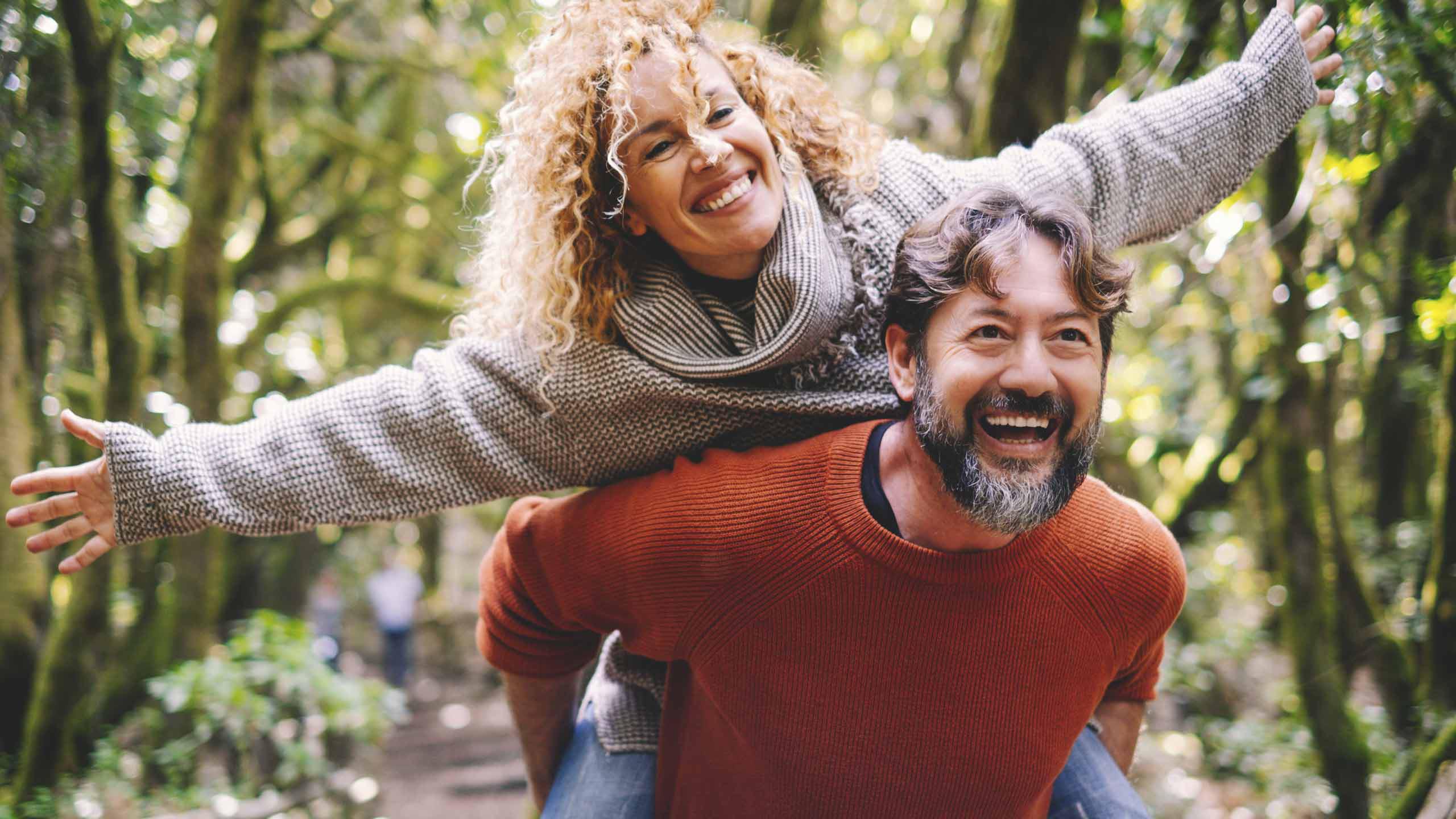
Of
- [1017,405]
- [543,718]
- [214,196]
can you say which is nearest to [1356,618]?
[1017,405]

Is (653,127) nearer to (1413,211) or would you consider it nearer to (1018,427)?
(1018,427)

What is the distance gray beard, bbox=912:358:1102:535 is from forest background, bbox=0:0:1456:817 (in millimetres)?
1236

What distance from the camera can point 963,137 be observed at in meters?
4.48

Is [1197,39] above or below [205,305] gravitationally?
above

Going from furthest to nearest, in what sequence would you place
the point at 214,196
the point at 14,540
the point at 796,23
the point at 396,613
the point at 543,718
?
the point at 396,613 < the point at 214,196 < the point at 14,540 < the point at 796,23 < the point at 543,718

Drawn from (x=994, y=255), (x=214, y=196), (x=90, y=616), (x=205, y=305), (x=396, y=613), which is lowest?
(x=396, y=613)

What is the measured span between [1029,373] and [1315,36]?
1103mm

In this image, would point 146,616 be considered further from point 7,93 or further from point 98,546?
point 98,546

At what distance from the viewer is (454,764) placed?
27.0 ft

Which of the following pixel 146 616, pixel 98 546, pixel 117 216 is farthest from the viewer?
pixel 146 616

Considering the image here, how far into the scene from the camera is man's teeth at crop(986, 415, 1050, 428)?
62.0 inches

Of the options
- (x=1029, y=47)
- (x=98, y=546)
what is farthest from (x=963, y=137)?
(x=98, y=546)

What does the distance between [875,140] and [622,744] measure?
1413 millimetres

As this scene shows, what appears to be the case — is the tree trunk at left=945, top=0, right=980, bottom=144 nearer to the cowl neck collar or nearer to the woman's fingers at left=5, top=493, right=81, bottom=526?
the cowl neck collar
